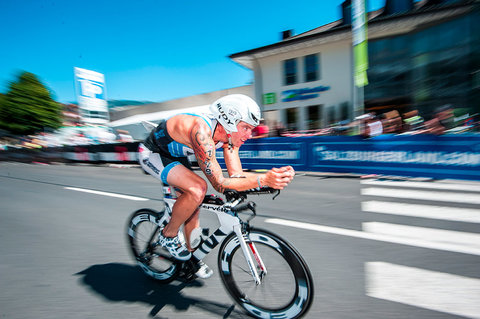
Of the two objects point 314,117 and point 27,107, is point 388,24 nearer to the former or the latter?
point 314,117

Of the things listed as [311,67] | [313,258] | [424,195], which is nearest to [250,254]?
[313,258]

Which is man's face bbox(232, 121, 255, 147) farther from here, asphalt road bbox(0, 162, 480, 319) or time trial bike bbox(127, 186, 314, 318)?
asphalt road bbox(0, 162, 480, 319)

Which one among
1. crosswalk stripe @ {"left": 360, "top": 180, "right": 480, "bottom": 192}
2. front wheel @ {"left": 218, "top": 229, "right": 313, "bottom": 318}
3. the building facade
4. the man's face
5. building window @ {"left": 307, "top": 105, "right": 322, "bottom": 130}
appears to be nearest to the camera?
front wheel @ {"left": 218, "top": 229, "right": 313, "bottom": 318}

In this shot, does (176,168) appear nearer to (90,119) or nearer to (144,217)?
(144,217)

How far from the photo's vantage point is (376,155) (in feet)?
27.1

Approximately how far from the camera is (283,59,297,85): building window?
2091 cm

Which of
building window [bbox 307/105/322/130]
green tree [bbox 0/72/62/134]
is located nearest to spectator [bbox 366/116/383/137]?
building window [bbox 307/105/322/130]

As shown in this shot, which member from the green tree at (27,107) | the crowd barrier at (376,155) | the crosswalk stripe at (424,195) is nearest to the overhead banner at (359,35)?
the crowd barrier at (376,155)

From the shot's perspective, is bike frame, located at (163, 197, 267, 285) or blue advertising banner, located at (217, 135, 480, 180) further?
blue advertising banner, located at (217, 135, 480, 180)

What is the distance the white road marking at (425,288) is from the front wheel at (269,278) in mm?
927

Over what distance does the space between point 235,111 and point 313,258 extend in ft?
6.91

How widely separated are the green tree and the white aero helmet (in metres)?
56.9

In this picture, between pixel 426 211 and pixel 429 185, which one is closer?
pixel 426 211

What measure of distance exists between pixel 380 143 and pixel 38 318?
8.45 meters
